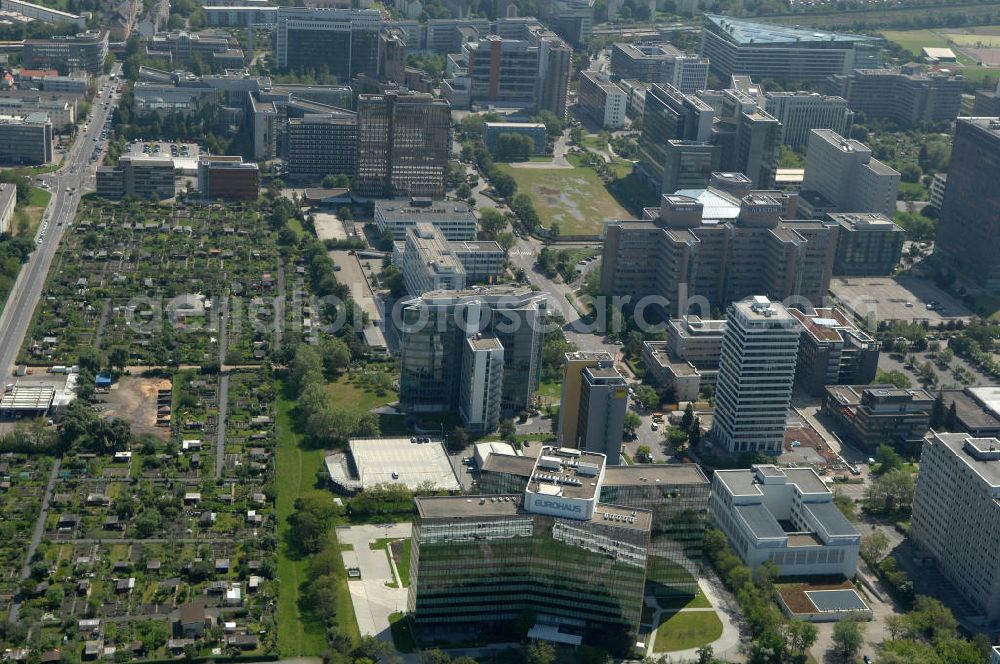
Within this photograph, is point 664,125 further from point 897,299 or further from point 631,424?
point 631,424

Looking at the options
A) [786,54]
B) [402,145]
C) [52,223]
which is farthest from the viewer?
[786,54]

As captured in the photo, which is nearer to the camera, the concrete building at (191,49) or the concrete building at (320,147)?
the concrete building at (320,147)

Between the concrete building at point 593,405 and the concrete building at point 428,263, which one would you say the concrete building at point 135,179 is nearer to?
the concrete building at point 428,263

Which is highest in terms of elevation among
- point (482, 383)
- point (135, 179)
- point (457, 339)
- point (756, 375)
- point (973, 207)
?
point (973, 207)

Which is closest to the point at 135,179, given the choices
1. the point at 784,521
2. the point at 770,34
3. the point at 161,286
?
the point at 161,286

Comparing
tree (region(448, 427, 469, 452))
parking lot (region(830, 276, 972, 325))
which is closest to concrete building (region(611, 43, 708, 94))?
parking lot (region(830, 276, 972, 325))

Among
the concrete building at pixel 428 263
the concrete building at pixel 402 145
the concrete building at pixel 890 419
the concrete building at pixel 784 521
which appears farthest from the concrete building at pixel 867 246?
the concrete building at pixel 784 521
